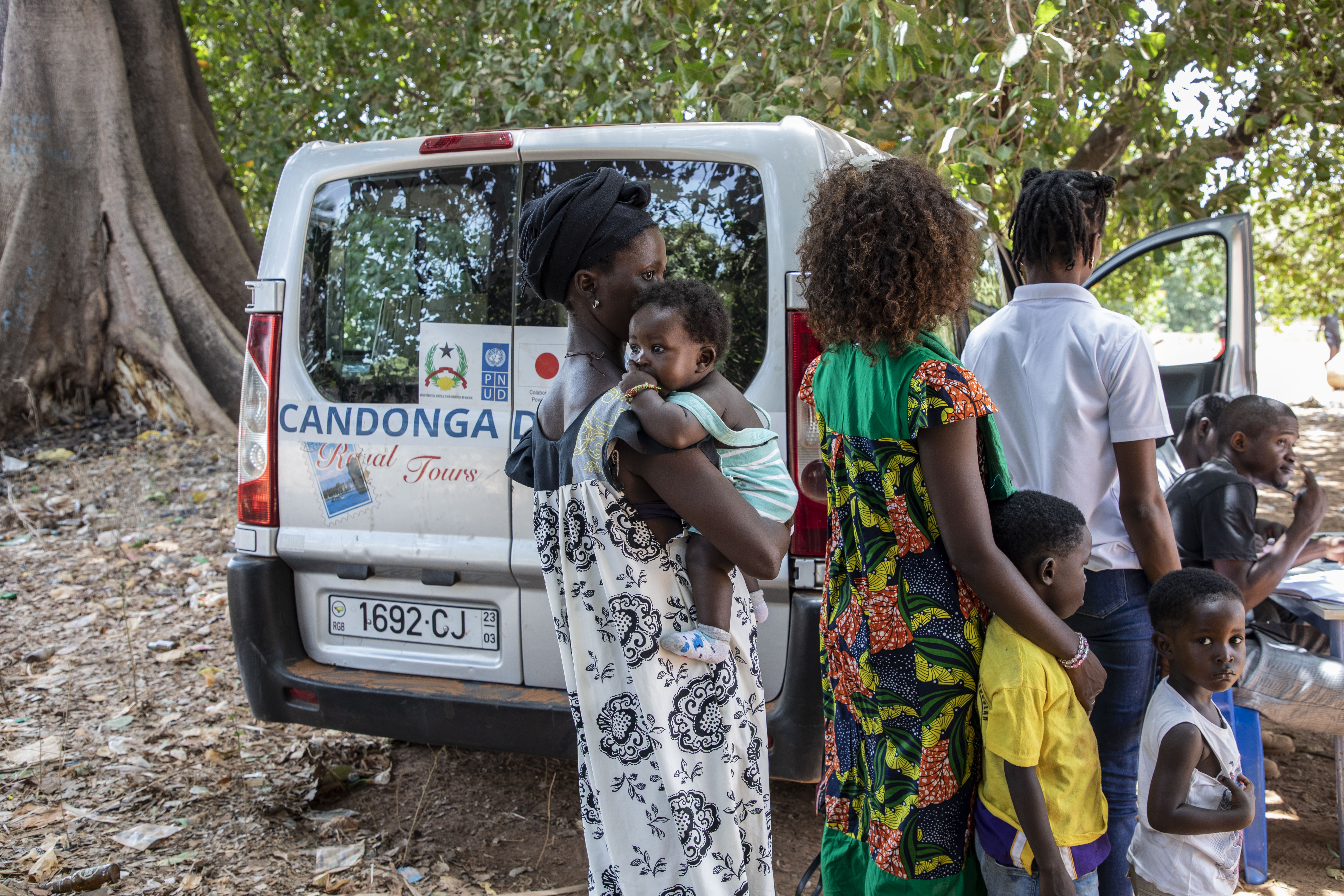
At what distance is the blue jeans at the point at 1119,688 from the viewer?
2.12 meters

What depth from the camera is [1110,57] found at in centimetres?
441

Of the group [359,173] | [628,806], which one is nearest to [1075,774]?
[628,806]

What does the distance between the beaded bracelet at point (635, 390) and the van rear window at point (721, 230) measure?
2.97 feet

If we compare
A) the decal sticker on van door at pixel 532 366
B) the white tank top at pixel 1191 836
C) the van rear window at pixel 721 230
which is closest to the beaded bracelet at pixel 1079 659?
the white tank top at pixel 1191 836

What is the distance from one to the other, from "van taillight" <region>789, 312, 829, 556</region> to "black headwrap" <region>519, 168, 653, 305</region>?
742 mm

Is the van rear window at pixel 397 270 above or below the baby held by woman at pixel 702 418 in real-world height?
above

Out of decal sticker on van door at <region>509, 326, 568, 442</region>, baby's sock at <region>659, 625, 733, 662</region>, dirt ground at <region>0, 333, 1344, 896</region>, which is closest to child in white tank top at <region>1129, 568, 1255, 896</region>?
baby's sock at <region>659, 625, 733, 662</region>

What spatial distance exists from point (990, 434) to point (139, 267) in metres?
7.54

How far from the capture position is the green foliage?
15.2ft

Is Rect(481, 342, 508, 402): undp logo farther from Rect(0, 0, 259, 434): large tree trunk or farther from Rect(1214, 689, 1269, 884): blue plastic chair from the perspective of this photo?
Rect(0, 0, 259, 434): large tree trunk

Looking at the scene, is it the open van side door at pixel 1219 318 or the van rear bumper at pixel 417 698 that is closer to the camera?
the van rear bumper at pixel 417 698

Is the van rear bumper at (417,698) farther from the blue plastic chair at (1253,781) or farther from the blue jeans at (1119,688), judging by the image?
the blue plastic chair at (1253,781)

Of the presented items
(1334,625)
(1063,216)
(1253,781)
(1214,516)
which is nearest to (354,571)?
(1063,216)

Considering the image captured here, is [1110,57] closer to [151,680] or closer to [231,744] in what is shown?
[231,744]
